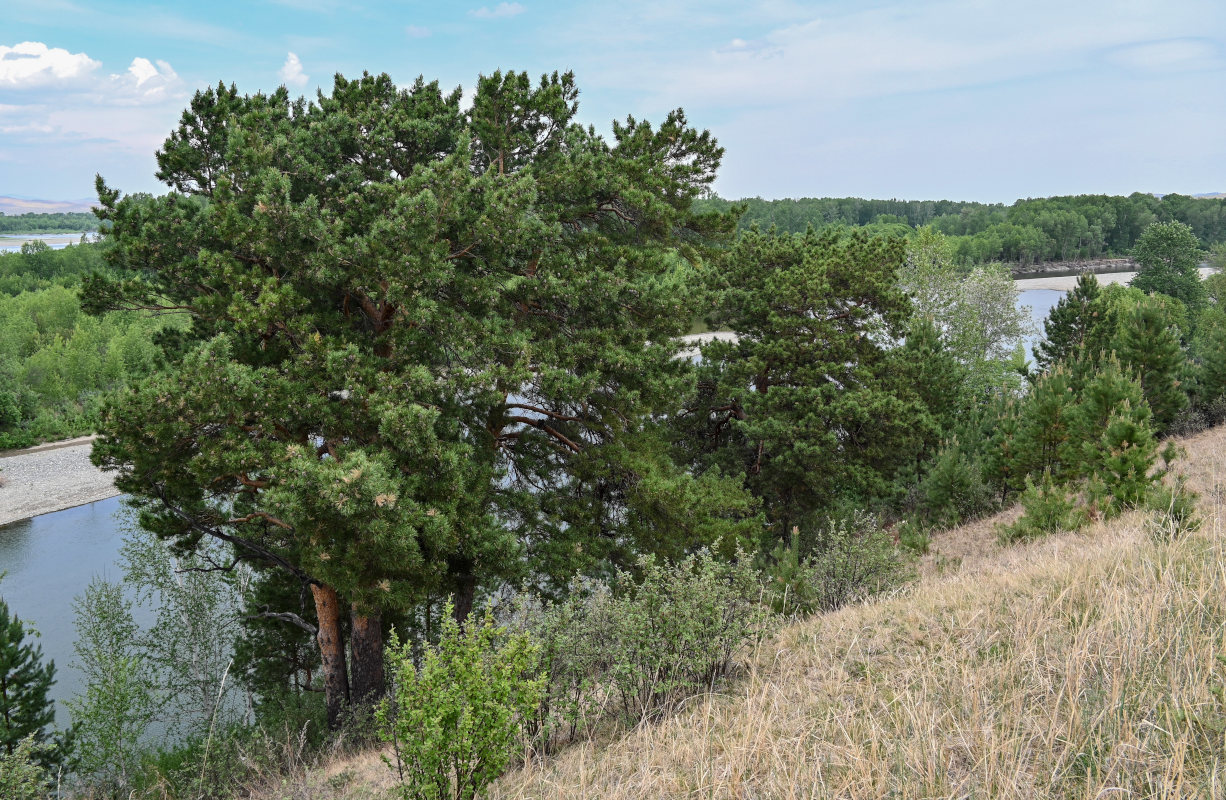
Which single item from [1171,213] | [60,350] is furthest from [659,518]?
[1171,213]

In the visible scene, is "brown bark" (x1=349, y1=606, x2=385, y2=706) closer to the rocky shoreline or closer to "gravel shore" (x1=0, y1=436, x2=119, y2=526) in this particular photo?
"gravel shore" (x1=0, y1=436, x2=119, y2=526)

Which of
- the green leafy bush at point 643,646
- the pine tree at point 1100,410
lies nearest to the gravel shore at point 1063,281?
the pine tree at point 1100,410

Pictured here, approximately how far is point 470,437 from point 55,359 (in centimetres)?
4642

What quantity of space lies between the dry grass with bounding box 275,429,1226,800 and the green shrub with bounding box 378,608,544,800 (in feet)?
0.98

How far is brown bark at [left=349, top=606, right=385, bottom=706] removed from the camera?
405 inches

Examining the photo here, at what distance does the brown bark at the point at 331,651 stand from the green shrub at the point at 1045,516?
9.48m

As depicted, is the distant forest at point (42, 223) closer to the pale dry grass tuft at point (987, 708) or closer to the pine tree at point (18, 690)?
the pine tree at point (18, 690)

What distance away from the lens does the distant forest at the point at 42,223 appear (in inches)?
6304

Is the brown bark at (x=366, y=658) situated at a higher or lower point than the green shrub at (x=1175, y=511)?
lower

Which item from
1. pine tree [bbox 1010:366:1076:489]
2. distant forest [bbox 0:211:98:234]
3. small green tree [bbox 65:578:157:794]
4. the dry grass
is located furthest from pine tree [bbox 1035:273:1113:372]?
distant forest [bbox 0:211:98:234]

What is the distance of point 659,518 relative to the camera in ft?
38.3

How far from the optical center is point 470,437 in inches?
428

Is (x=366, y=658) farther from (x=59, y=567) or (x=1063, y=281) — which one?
(x=1063, y=281)

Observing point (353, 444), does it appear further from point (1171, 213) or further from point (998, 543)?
point (1171, 213)
